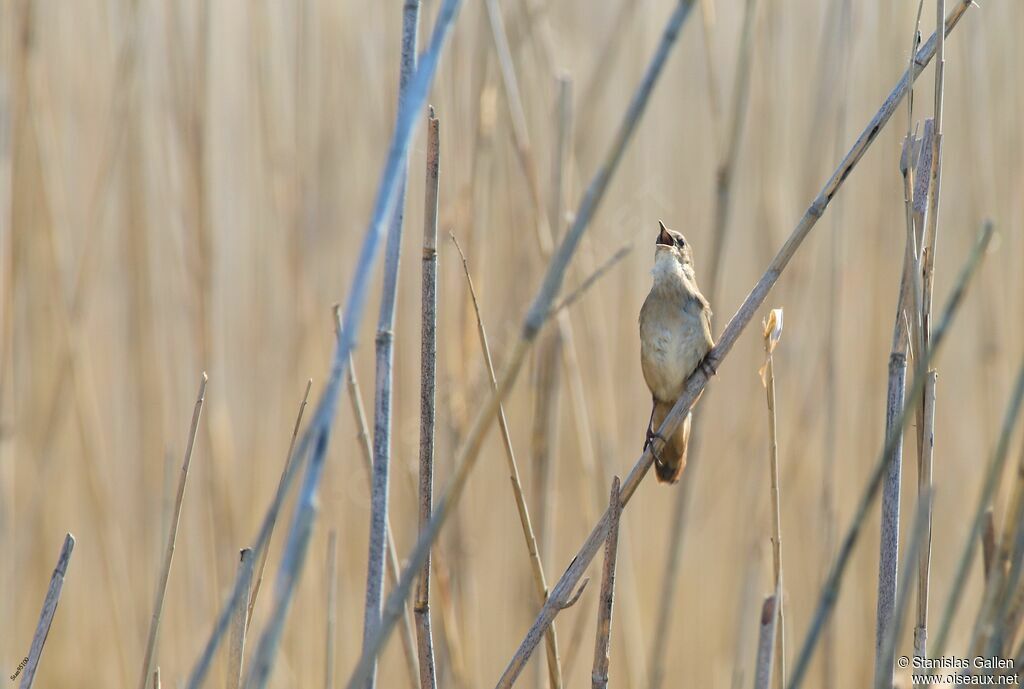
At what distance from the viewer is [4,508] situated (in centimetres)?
165

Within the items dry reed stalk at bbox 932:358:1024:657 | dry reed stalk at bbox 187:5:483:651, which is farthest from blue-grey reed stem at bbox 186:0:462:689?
dry reed stalk at bbox 932:358:1024:657

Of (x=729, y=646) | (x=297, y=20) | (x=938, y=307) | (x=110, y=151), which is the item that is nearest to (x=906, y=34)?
(x=938, y=307)

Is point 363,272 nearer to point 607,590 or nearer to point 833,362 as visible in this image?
point 607,590

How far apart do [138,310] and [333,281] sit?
41 centimetres

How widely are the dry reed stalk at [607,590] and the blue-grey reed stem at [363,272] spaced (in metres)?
0.35

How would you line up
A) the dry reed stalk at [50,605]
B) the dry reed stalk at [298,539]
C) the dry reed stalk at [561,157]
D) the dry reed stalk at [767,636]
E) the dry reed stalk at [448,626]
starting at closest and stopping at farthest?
the dry reed stalk at [298,539], the dry reed stalk at [50,605], the dry reed stalk at [767,636], the dry reed stalk at [448,626], the dry reed stalk at [561,157]

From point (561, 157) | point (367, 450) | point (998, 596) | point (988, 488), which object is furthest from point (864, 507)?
point (561, 157)

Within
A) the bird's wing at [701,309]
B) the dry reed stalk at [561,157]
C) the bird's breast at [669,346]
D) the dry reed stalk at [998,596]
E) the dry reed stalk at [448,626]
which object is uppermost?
the dry reed stalk at [561,157]

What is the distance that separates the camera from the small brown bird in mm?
1502

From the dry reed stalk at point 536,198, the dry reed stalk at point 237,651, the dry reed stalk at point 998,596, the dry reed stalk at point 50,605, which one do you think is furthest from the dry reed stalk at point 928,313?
the dry reed stalk at point 50,605

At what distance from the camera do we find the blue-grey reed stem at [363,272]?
24.3 inches

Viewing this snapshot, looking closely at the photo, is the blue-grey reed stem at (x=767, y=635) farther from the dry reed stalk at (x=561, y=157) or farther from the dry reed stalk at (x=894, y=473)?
the dry reed stalk at (x=561, y=157)

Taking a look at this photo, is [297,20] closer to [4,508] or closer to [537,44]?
[537,44]

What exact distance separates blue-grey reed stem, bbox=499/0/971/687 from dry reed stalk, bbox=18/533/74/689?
0.43 meters
